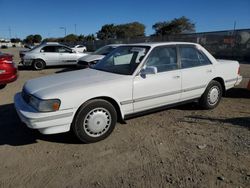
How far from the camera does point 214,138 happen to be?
3.92 m

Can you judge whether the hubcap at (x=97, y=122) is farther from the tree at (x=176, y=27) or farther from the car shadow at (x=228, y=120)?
the tree at (x=176, y=27)

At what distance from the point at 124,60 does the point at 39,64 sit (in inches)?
390

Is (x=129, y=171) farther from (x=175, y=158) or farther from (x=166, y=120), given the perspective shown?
(x=166, y=120)

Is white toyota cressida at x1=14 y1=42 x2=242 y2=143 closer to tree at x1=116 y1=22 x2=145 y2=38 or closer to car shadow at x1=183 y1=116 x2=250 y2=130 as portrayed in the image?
car shadow at x1=183 y1=116 x2=250 y2=130

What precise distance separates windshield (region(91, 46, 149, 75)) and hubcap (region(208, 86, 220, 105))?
190 centimetres

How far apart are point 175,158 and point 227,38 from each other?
64.7 feet

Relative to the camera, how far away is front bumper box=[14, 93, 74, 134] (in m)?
3.38

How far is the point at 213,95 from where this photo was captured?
17.5 feet

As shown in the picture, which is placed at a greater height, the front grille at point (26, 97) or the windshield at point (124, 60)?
the windshield at point (124, 60)

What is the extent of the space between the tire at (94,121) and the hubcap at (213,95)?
2486 millimetres

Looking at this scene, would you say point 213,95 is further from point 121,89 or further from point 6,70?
point 6,70

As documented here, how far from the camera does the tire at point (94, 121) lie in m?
3.65

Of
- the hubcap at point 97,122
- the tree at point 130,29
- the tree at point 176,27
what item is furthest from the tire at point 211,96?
the tree at point 130,29

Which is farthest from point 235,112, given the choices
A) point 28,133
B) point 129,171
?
point 28,133
